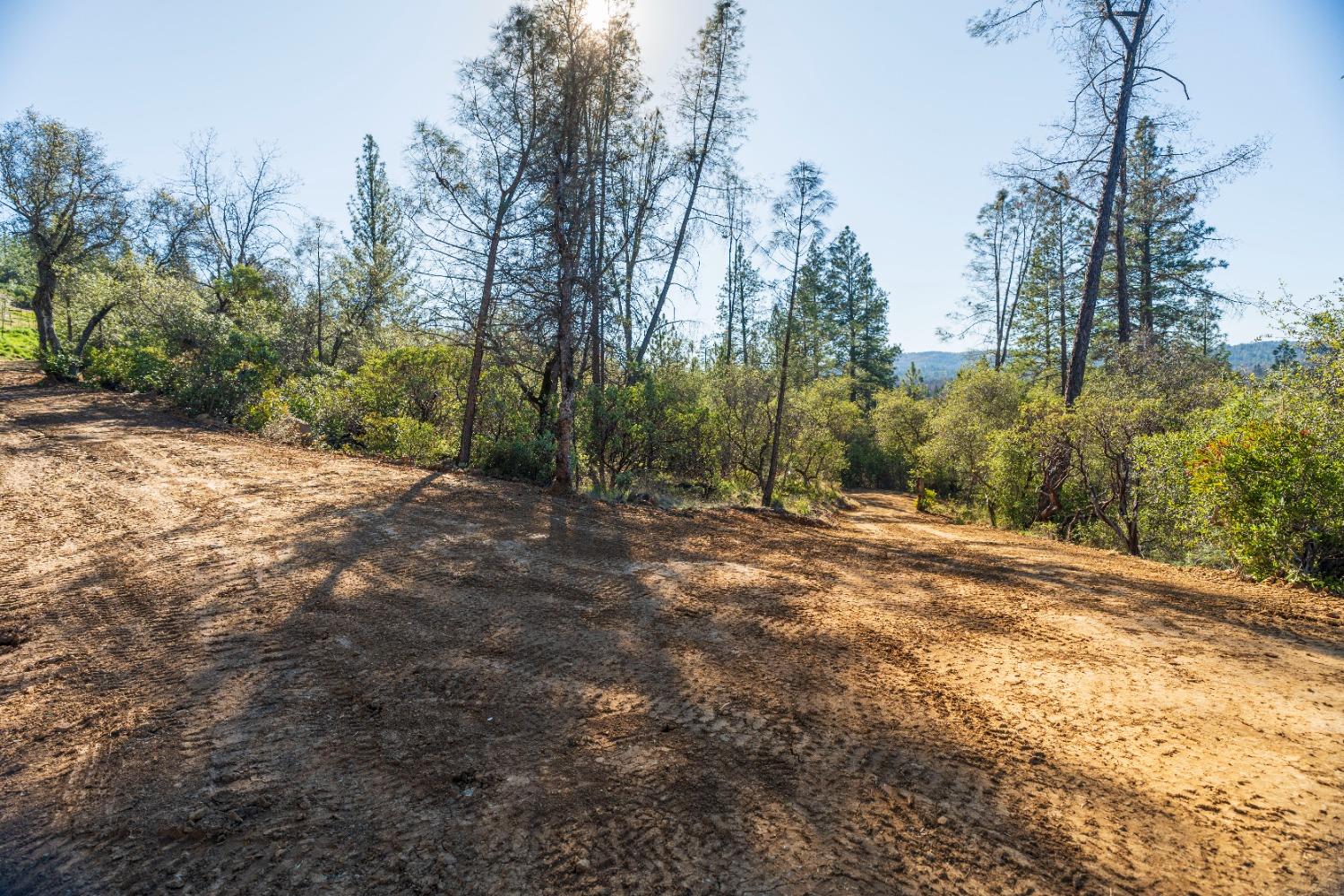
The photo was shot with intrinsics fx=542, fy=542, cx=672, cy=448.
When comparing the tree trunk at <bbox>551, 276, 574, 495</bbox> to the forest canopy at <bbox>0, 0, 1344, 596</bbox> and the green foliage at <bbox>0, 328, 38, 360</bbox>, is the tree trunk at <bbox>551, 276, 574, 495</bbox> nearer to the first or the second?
the forest canopy at <bbox>0, 0, 1344, 596</bbox>

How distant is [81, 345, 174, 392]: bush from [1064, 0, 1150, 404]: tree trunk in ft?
70.4

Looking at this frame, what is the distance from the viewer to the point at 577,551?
574 cm

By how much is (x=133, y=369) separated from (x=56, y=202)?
7569mm

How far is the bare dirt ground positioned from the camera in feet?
6.07

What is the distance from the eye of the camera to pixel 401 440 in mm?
11234

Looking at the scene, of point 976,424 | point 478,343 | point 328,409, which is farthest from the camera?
point 976,424

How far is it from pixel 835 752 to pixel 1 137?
86.9 feet

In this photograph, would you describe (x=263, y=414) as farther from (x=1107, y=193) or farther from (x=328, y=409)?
(x=1107, y=193)

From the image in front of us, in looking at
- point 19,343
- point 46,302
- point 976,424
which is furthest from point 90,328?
point 976,424

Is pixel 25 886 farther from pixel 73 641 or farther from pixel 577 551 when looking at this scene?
pixel 577 551

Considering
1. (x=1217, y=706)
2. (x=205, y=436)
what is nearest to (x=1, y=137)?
(x=205, y=436)

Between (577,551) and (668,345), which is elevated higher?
(668,345)

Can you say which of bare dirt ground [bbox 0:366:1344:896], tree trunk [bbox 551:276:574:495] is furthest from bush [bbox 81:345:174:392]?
tree trunk [bbox 551:276:574:495]

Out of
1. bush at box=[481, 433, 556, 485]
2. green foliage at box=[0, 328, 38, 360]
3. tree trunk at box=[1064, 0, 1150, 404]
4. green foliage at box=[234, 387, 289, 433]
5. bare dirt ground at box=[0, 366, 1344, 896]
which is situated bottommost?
bare dirt ground at box=[0, 366, 1344, 896]
